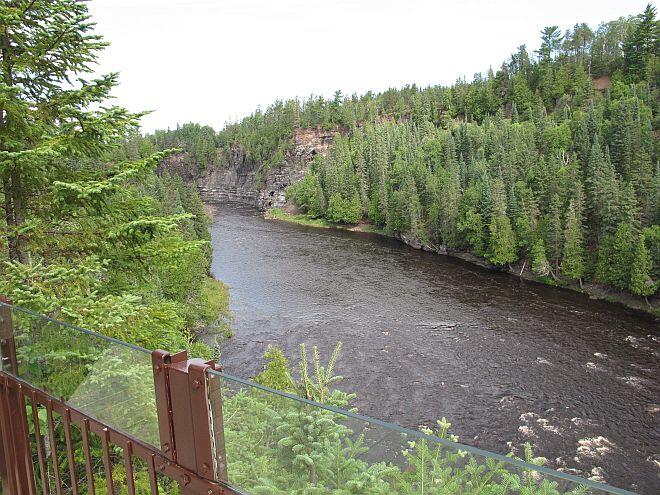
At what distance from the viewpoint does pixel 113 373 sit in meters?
2.83

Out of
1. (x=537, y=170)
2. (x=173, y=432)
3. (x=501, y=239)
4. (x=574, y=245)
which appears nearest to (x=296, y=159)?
(x=537, y=170)

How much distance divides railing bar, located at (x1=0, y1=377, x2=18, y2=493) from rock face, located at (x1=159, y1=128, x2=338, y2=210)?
306ft

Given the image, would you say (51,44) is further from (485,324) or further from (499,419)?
(485,324)

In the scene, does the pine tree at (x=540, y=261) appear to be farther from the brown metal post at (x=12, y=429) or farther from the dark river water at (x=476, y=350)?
the brown metal post at (x=12, y=429)

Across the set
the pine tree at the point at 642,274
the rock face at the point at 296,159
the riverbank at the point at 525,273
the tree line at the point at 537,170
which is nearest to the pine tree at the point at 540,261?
the tree line at the point at 537,170

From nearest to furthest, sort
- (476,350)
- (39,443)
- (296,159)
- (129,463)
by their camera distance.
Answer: (129,463) → (39,443) → (476,350) → (296,159)

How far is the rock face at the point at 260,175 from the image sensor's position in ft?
358

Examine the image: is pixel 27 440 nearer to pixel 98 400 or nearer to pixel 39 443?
pixel 39 443

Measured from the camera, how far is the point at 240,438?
2.43m

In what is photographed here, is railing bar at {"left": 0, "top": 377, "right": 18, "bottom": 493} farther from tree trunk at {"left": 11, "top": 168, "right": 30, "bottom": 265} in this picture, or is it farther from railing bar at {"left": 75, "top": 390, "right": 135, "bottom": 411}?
tree trunk at {"left": 11, "top": 168, "right": 30, "bottom": 265}

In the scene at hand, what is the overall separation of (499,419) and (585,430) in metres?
3.18

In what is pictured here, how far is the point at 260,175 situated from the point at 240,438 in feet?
398

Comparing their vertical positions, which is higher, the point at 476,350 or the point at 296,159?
the point at 296,159

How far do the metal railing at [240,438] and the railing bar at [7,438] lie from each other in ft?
2.10
